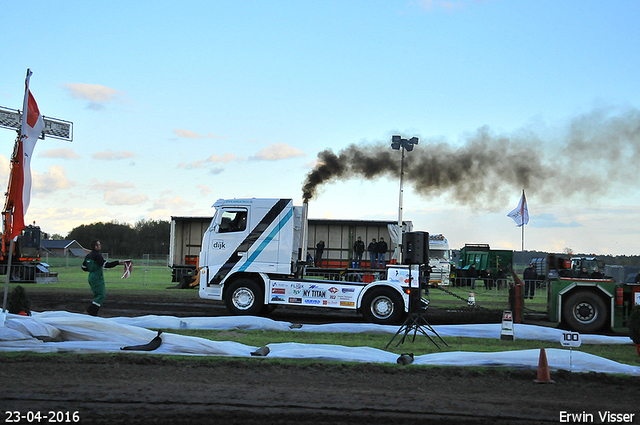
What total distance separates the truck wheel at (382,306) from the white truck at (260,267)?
1.1 inches

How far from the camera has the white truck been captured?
1461 centimetres

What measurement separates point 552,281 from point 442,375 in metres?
7.84

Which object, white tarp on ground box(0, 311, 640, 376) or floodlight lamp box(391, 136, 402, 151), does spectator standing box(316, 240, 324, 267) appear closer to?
floodlight lamp box(391, 136, 402, 151)

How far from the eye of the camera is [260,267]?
1501 cm

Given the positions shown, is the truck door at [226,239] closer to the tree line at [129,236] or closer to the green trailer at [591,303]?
the green trailer at [591,303]

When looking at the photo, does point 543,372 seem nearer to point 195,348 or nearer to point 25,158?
point 195,348

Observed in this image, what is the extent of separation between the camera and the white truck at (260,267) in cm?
1461

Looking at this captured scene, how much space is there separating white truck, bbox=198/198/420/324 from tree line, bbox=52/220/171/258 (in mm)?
60736

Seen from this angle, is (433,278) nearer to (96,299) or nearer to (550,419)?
(96,299)

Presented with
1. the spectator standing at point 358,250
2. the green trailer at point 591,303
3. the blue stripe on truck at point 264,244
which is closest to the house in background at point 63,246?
the spectator standing at point 358,250

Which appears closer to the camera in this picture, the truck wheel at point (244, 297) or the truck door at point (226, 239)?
the truck wheel at point (244, 297)

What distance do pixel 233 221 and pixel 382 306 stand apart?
457cm

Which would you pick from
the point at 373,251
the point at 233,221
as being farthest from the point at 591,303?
the point at 373,251

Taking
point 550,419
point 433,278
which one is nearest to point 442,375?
point 550,419
